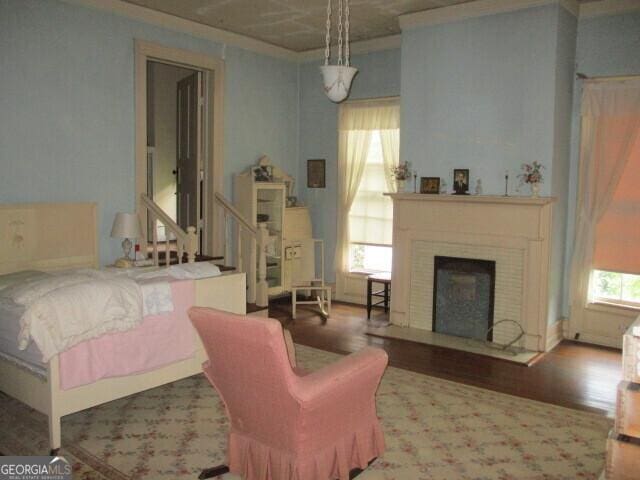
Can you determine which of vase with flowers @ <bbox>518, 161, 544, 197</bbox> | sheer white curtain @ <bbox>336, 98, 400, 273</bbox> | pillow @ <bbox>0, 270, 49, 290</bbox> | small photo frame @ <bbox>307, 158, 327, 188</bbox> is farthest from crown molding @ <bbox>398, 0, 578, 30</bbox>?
pillow @ <bbox>0, 270, 49, 290</bbox>

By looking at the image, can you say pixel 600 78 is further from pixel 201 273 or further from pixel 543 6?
pixel 201 273

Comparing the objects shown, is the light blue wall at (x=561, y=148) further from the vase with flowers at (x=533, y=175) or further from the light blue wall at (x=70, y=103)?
the light blue wall at (x=70, y=103)

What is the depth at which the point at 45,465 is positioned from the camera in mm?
2953

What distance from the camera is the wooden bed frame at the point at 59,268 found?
10.6ft

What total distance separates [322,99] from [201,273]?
3978 mm

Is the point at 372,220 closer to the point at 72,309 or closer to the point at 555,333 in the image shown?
the point at 555,333

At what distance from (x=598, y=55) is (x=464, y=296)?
255cm

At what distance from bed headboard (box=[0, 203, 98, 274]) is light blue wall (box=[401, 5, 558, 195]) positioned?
127 inches

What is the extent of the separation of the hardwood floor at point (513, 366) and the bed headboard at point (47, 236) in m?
2.17

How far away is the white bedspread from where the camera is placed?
3055mm

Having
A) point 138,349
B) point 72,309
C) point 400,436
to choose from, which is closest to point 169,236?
point 138,349

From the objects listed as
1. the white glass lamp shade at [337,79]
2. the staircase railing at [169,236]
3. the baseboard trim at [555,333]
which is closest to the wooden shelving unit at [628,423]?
the white glass lamp shade at [337,79]

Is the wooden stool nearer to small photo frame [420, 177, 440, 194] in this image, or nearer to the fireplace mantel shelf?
the fireplace mantel shelf

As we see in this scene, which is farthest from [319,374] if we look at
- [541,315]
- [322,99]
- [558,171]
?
[322,99]
